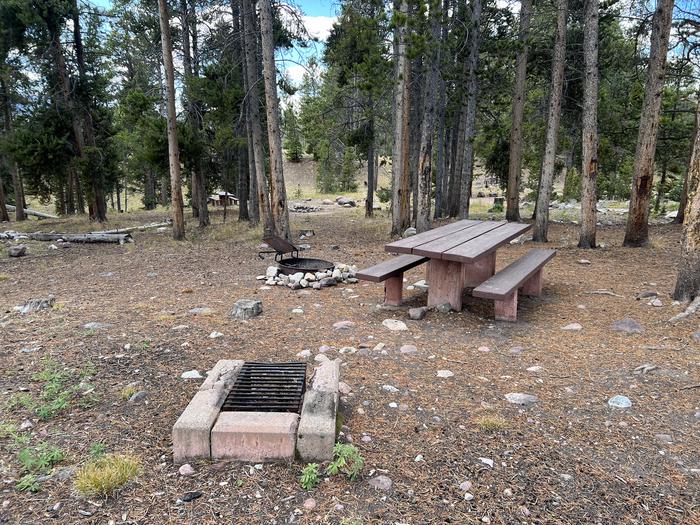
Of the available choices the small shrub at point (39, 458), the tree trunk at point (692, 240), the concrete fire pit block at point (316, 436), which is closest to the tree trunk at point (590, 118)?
the tree trunk at point (692, 240)

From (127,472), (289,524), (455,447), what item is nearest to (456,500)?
(455,447)

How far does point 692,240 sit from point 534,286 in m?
1.81

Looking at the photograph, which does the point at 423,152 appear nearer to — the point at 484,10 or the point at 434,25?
the point at 434,25

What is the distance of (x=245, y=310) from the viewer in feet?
16.9

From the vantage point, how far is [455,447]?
2578 millimetres

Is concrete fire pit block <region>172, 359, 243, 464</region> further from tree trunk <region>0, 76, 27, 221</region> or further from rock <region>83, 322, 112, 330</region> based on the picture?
A: tree trunk <region>0, 76, 27, 221</region>

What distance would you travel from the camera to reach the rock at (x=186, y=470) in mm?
2338

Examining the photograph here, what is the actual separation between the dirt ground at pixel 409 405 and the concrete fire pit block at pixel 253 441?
0.25ft

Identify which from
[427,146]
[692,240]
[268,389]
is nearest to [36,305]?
[268,389]

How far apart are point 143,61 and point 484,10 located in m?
10.1

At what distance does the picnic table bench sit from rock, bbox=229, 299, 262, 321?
1334 mm

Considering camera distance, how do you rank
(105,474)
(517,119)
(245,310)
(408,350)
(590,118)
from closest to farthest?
(105,474) < (408,350) < (245,310) < (590,118) < (517,119)

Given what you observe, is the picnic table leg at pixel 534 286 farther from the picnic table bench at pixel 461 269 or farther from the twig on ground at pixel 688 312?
the twig on ground at pixel 688 312

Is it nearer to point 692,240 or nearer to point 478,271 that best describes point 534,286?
point 478,271
